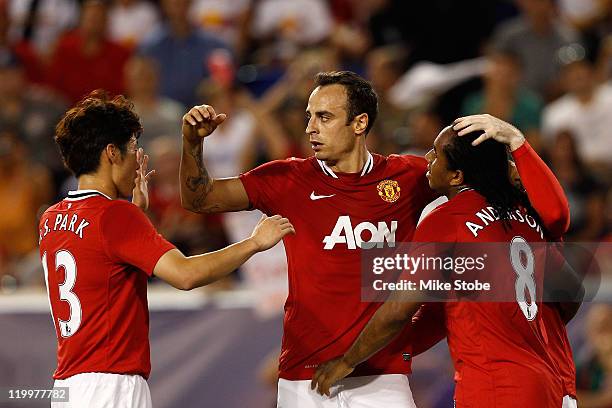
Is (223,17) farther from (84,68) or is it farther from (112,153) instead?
(112,153)

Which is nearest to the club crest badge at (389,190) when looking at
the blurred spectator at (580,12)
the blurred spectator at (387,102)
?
the blurred spectator at (387,102)

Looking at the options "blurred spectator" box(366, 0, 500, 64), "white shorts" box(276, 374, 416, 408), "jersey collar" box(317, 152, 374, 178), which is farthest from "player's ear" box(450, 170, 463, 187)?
"blurred spectator" box(366, 0, 500, 64)

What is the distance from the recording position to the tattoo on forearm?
5504mm

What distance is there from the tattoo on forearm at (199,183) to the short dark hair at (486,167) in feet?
4.05

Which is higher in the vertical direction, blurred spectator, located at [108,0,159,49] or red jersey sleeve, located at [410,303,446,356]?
blurred spectator, located at [108,0,159,49]

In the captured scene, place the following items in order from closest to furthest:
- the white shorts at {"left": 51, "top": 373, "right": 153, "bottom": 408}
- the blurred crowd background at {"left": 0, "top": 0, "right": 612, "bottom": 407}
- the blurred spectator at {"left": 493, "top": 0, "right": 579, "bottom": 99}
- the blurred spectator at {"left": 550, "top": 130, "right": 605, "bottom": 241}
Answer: the white shorts at {"left": 51, "top": 373, "right": 153, "bottom": 408} < the blurred spectator at {"left": 550, "top": 130, "right": 605, "bottom": 241} < the blurred crowd background at {"left": 0, "top": 0, "right": 612, "bottom": 407} < the blurred spectator at {"left": 493, "top": 0, "right": 579, "bottom": 99}

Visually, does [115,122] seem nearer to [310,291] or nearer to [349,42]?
[310,291]

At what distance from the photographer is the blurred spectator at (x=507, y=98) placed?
9.95 meters

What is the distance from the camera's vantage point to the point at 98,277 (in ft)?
16.0

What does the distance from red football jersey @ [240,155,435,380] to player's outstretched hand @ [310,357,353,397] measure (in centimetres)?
10

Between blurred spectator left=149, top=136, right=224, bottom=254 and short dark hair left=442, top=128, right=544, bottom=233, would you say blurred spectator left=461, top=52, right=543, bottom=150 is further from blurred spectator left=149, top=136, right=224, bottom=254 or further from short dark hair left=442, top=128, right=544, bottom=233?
short dark hair left=442, top=128, right=544, bottom=233

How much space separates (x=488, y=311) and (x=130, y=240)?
5.27 feet

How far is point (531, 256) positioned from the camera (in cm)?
502

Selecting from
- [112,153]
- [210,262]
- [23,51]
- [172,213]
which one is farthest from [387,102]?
[210,262]
